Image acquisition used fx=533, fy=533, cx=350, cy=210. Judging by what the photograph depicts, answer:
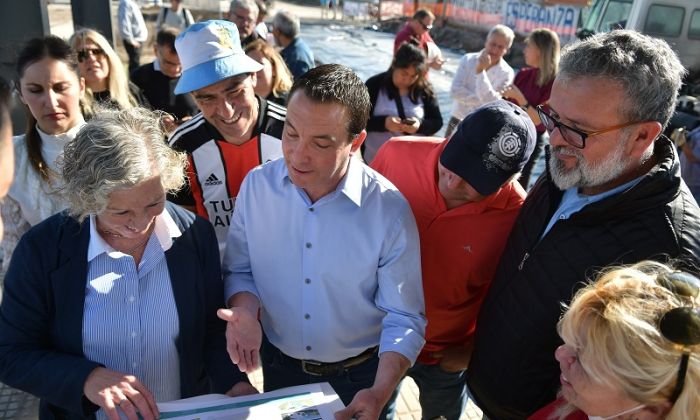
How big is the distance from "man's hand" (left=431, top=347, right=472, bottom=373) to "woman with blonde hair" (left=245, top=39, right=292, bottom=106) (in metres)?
2.37

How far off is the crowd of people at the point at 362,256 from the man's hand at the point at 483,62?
11.4 ft

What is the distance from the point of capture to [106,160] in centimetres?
152

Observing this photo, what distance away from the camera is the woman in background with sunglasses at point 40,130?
227 cm

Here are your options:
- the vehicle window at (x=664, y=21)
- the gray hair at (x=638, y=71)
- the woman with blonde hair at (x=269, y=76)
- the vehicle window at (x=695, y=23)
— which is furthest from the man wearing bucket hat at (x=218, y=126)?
the vehicle window at (x=695, y=23)

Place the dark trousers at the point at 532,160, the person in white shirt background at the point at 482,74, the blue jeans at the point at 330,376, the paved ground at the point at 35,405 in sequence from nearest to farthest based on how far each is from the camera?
the blue jeans at the point at 330,376 → the paved ground at the point at 35,405 → the dark trousers at the point at 532,160 → the person in white shirt background at the point at 482,74

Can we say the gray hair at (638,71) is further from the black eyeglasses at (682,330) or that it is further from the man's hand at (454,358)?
the man's hand at (454,358)

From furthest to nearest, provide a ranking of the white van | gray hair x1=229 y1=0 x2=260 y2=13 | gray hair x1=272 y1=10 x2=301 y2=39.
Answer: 1. the white van
2. gray hair x1=229 y1=0 x2=260 y2=13
3. gray hair x1=272 y1=10 x2=301 y2=39

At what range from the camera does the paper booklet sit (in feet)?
4.97

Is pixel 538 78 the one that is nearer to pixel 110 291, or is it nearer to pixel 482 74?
pixel 482 74

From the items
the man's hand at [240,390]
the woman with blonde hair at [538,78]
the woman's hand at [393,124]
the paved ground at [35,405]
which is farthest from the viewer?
the woman with blonde hair at [538,78]

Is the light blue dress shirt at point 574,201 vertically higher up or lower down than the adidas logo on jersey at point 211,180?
higher up

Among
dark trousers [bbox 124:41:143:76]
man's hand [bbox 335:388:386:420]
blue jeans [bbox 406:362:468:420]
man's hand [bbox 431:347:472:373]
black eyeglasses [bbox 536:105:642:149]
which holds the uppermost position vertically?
black eyeglasses [bbox 536:105:642:149]

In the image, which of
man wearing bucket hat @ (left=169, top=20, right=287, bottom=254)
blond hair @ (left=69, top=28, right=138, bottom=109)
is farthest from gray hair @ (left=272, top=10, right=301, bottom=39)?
man wearing bucket hat @ (left=169, top=20, right=287, bottom=254)

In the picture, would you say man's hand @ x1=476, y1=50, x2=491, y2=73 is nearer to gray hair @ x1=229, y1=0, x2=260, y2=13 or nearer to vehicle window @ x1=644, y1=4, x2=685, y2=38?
gray hair @ x1=229, y1=0, x2=260, y2=13
